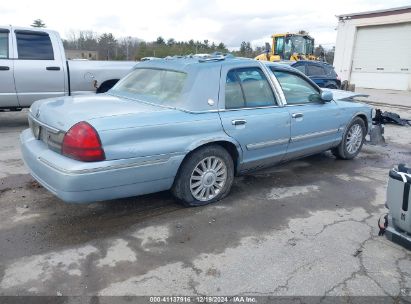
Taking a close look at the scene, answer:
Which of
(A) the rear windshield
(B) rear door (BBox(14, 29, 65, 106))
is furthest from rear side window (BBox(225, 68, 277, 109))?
(B) rear door (BBox(14, 29, 65, 106))

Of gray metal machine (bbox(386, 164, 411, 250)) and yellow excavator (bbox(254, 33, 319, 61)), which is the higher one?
yellow excavator (bbox(254, 33, 319, 61))

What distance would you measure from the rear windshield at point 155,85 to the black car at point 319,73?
9.79m

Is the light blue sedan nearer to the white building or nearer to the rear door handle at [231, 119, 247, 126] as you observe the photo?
the rear door handle at [231, 119, 247, 126]

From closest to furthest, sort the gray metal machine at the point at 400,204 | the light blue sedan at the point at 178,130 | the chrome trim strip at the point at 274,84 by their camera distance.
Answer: the gray metal machine at the point at 400,204
the light blue sedan at the point at 178,130
the chrome trim strip at the point at 274,84

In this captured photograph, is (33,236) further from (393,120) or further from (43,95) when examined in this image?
(393,120)

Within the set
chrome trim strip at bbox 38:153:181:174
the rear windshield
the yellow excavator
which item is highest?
the yellow excavator

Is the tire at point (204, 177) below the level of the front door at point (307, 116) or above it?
below

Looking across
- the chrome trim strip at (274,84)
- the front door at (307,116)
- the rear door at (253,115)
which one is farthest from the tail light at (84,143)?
the front door at (307,116)

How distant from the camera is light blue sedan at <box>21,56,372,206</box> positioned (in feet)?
10.3

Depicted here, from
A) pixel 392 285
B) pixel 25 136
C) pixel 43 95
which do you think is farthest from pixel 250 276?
pixel 43 95

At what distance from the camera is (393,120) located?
766 centimetres

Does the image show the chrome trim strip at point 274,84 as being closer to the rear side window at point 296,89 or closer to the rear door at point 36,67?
the rear side window at point 296,89

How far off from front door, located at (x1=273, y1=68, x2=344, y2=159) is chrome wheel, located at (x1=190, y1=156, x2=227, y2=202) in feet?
3.56

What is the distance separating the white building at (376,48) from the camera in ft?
70.9
